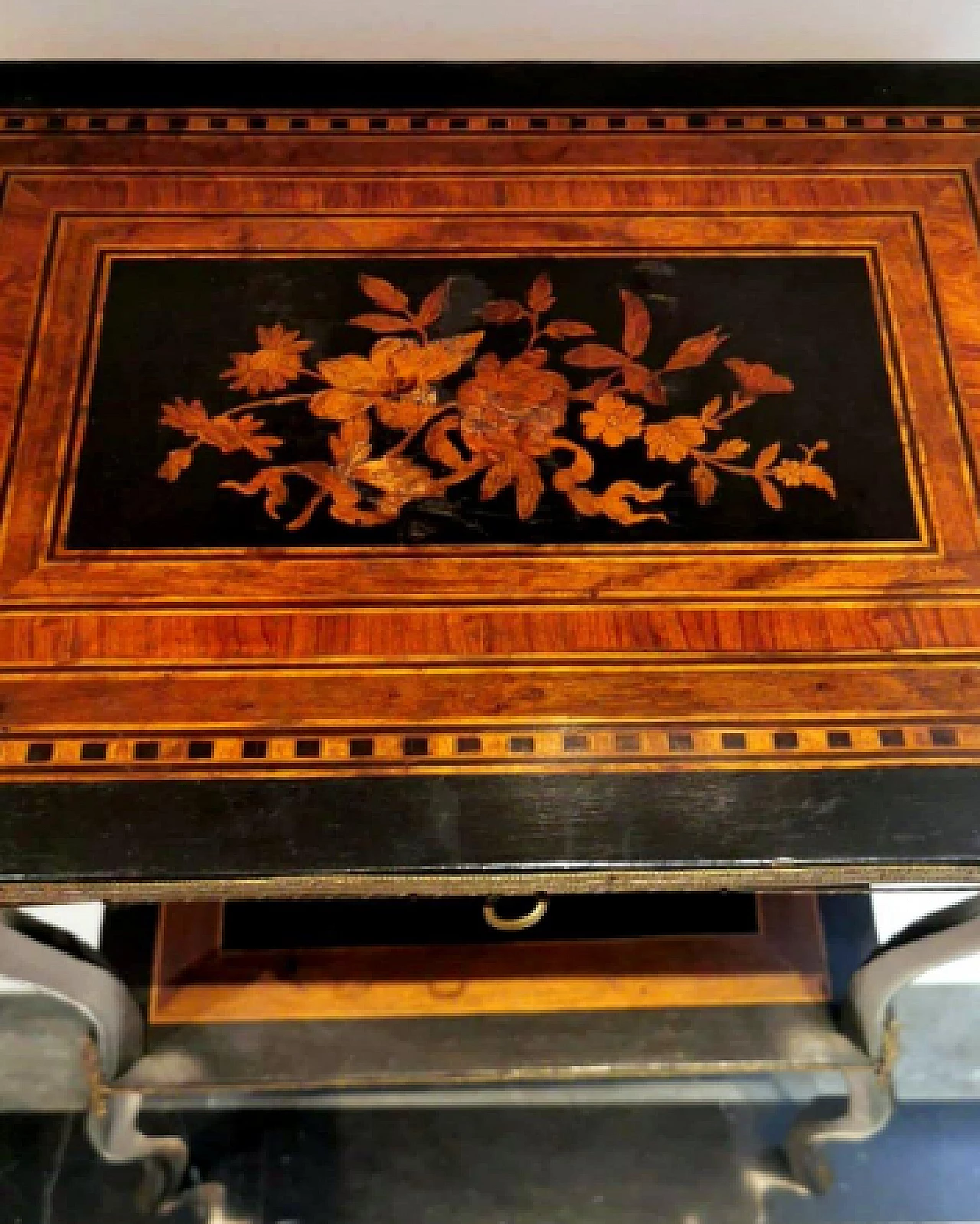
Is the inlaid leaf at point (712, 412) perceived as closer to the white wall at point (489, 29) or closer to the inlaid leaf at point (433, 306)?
the inlaid leaf at point (433, 306)

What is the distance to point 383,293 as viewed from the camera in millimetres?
940

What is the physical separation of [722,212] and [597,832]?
1.80ft

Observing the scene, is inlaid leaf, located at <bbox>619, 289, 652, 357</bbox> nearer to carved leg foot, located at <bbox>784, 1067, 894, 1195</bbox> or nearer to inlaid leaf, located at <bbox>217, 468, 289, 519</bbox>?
inlaid leaf, located at <bbox>217, 468, 289, 519</bbox>

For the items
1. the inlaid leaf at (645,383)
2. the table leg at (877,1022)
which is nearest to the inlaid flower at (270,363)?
the inlaid leaf at (645,383)

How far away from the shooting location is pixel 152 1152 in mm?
1285

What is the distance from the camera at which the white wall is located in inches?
43.3

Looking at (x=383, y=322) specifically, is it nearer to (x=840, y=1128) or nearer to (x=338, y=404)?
(x=338, y=404)

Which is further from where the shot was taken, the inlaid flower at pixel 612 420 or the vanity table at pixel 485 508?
the inlaid flower at pixel 612 420

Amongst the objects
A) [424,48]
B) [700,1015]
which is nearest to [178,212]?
[424,48]

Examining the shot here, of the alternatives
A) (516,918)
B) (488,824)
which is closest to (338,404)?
(488,824)

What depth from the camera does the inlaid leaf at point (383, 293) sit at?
0.93m

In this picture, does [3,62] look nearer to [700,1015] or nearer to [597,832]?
[597,832]

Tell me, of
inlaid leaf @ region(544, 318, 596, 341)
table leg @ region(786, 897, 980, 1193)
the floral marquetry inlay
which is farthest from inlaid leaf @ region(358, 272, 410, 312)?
table leg @ region(786, 897, 980, 1193)

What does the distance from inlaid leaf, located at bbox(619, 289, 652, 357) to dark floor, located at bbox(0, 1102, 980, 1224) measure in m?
0.90
